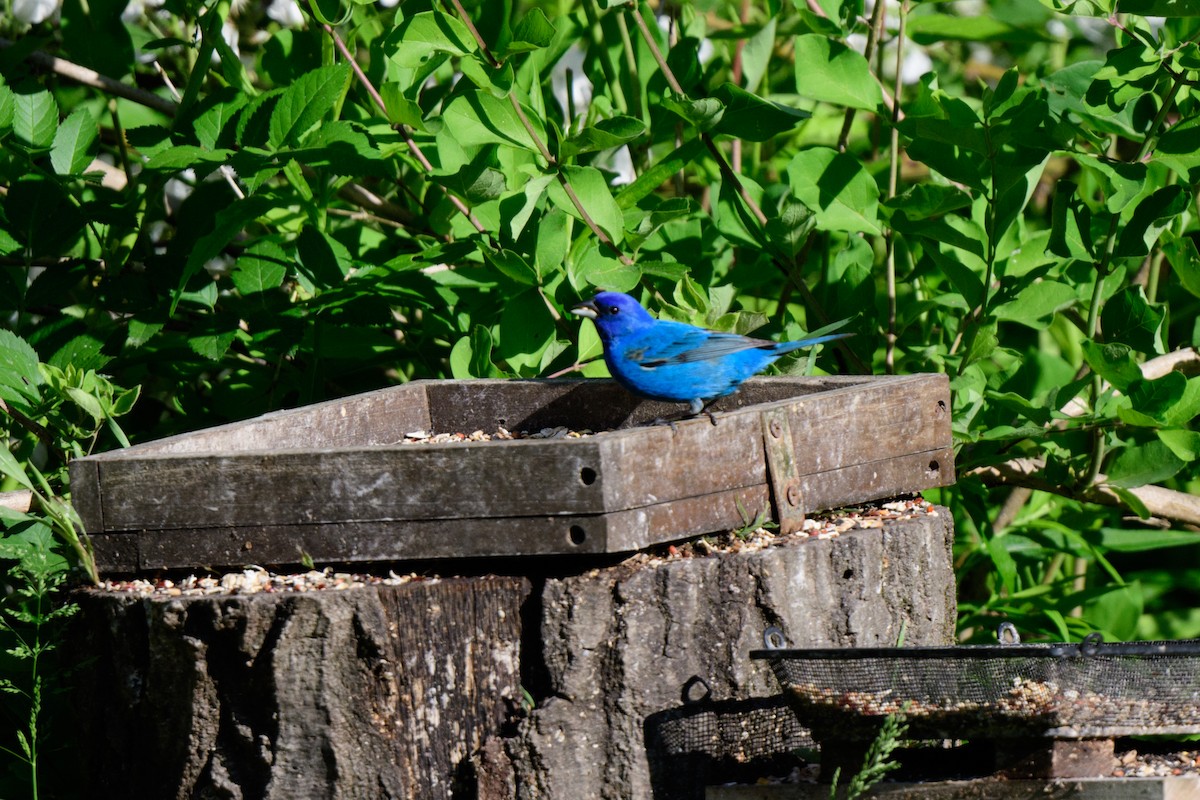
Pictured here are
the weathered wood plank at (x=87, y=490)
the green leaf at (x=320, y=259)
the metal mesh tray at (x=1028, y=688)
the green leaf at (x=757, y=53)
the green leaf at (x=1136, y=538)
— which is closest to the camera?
the metal mesh tray at (x=1028, y=688)

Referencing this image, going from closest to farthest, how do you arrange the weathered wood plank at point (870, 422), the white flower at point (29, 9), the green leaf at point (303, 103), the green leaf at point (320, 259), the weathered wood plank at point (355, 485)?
the weathered wood plank at point (355, 485), the weathered wood plank at point (870, 422), the green leaf at point (303, 103), the green leaf at point (320, 259), the white flower at point (29, 9)

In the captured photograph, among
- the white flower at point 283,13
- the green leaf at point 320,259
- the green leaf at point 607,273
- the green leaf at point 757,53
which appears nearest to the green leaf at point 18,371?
the green leaf at point 320,259

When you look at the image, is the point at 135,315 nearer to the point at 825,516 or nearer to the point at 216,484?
the point at 216,484

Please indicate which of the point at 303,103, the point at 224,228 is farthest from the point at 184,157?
the point at 303,103

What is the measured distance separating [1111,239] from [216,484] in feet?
7.20

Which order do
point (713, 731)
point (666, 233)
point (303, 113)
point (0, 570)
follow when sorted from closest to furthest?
point (713, 731)
point (303, 113)
point (0, 570)
point (666, 233)

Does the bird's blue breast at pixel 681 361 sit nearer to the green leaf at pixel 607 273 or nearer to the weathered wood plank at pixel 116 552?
the green leaf at pixel 607 273

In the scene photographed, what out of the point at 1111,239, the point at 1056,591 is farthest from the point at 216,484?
the point at 1056,591

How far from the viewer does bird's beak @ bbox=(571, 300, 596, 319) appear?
3355mm

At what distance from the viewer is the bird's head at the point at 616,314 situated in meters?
3.28

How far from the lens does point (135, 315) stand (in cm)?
357

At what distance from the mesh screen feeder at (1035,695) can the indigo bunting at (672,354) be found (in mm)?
942

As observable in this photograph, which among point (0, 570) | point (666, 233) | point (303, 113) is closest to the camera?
point (303, 113)

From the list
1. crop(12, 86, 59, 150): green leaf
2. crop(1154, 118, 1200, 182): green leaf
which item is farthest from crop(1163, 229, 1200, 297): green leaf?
crop(12, 86, 59, 150): green leaf
